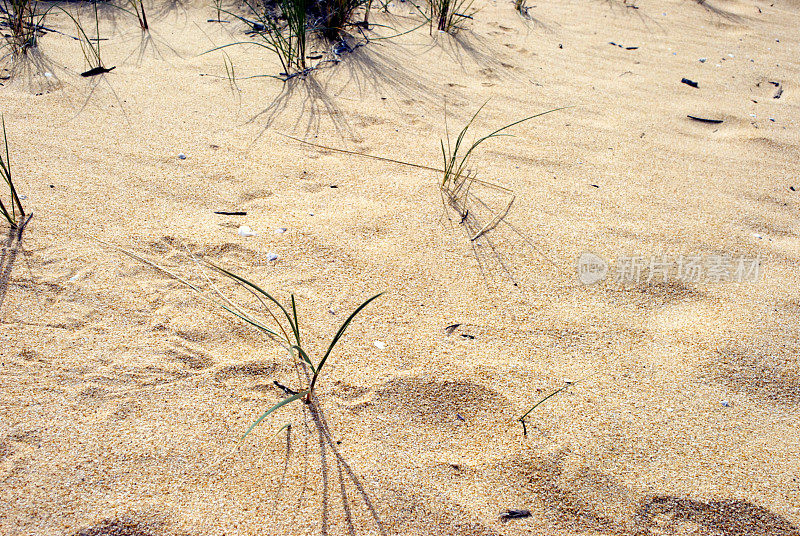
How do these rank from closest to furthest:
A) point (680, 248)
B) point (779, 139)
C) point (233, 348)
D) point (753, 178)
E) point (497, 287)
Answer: point (233, 348) → point (497, 287) → point (680, 248) → point (753, 178) → point (779, 139)

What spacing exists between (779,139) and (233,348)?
2512 millimetres

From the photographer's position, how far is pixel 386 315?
145cm

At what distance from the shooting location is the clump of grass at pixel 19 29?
245 centimetres

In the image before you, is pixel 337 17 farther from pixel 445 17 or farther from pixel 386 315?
pixel 386 315

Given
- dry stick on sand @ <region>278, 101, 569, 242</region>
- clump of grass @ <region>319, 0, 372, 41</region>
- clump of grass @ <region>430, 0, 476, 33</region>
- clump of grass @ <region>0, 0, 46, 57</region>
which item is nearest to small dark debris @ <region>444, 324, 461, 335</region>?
dry stick on sand @ <region>278, 101, 569, 242</region>

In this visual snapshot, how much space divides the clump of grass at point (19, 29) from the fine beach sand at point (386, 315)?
15 cm

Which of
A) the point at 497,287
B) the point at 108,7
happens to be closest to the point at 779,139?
the point at 497,287

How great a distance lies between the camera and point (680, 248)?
1754 mm

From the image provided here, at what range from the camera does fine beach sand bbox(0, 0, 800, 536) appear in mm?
1082

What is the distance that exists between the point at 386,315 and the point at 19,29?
2369mm

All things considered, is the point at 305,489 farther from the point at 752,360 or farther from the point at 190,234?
the point at 752,360

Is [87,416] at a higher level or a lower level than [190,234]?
lower

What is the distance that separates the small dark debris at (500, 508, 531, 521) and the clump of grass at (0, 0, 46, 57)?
281cm

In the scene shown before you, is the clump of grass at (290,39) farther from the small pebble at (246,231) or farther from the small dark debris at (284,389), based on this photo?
the small dark debris at (284,389)
